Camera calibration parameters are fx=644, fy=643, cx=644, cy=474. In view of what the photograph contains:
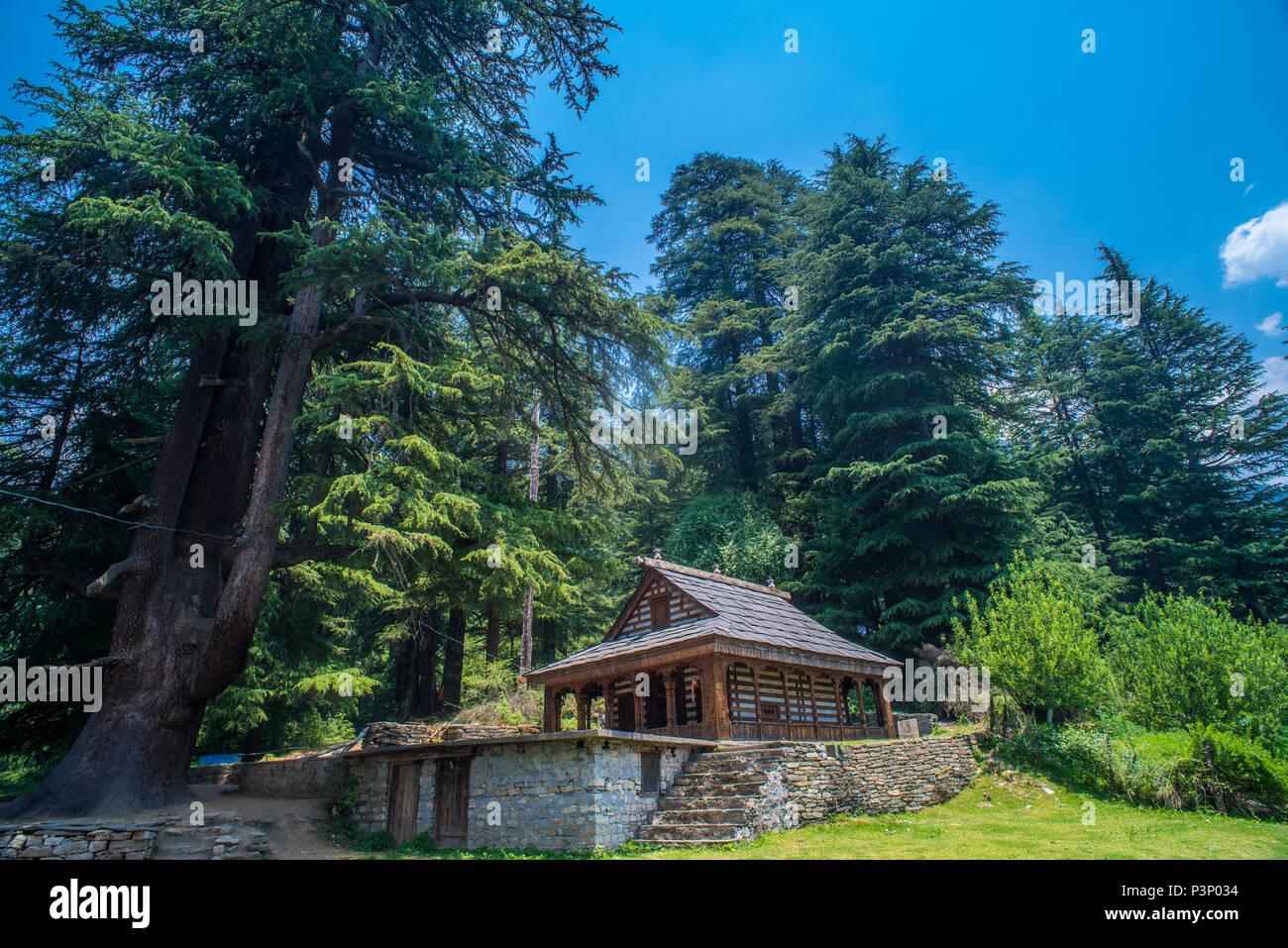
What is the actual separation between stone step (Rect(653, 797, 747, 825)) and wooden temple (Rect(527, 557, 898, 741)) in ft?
11.0

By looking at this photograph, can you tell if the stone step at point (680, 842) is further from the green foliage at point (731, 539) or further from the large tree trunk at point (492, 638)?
the green foliage at point (731, 539)

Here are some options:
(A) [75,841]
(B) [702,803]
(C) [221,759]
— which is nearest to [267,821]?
(A) [75,841]

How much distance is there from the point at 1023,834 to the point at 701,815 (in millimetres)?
5488

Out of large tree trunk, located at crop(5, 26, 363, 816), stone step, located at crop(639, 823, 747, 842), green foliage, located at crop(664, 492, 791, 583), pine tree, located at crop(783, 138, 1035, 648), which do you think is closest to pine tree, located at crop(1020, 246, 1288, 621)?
pine tree, located at crop(783, 138, 1035, 648)

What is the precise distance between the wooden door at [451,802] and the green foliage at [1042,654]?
13218mm

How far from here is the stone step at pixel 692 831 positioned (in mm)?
10273

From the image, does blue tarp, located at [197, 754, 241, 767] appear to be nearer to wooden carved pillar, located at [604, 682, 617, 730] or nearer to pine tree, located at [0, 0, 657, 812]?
pine tree, located at [0, 0, 657, 812]

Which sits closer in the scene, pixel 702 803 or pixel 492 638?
pixel 702 803

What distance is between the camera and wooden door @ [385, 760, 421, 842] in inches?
505

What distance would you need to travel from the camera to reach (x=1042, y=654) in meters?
15.9

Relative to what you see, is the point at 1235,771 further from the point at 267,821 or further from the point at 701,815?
the point at 267,821

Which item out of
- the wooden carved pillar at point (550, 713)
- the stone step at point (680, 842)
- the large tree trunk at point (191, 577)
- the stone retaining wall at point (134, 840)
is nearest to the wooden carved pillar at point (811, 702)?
the wooden carved pillar at point (550, 713)

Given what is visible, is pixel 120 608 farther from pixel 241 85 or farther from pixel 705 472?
pixel 705 472
